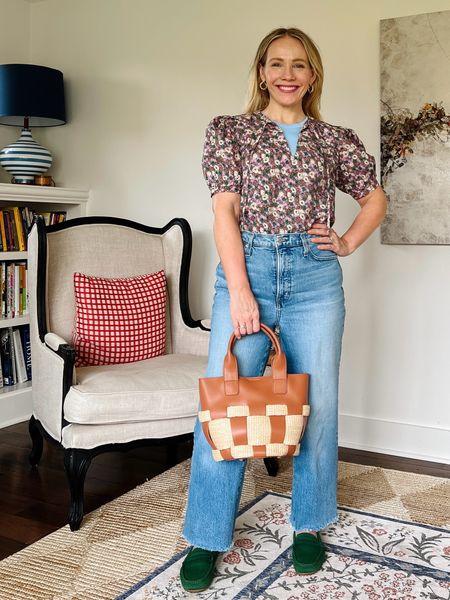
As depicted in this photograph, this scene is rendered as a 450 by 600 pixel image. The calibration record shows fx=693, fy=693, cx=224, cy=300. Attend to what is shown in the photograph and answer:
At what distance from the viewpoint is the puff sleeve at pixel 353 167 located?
1.94m

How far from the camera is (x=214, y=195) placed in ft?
5.97

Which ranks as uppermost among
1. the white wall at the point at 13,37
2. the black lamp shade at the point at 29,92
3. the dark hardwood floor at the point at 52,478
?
the white wall at the point at 13,37

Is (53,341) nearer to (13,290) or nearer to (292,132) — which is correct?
(13,290)

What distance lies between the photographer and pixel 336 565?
6.56 feet

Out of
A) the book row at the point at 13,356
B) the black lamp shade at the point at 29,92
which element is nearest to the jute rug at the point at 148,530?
the book row at the point at 13,356

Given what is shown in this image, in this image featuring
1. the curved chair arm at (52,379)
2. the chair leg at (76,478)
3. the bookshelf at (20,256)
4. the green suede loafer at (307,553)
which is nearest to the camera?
the green suede loafer at (307,553)

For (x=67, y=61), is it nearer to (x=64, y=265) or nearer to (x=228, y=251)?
(x=64, y=265)

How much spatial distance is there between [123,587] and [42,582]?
0.75ft

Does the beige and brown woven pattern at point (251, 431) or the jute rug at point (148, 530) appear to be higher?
the beige and brown woven pattern at point (251, 431)

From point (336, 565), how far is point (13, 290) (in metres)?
2.15

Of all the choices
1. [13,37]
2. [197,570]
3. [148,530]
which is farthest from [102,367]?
[13,37]

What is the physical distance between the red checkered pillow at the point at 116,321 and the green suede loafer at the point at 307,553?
109cm

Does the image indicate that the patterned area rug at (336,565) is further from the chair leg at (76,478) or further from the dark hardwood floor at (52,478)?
the dark hardwood floor at (52,478)

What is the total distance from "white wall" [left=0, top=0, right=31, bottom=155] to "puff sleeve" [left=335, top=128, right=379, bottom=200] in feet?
7.69
